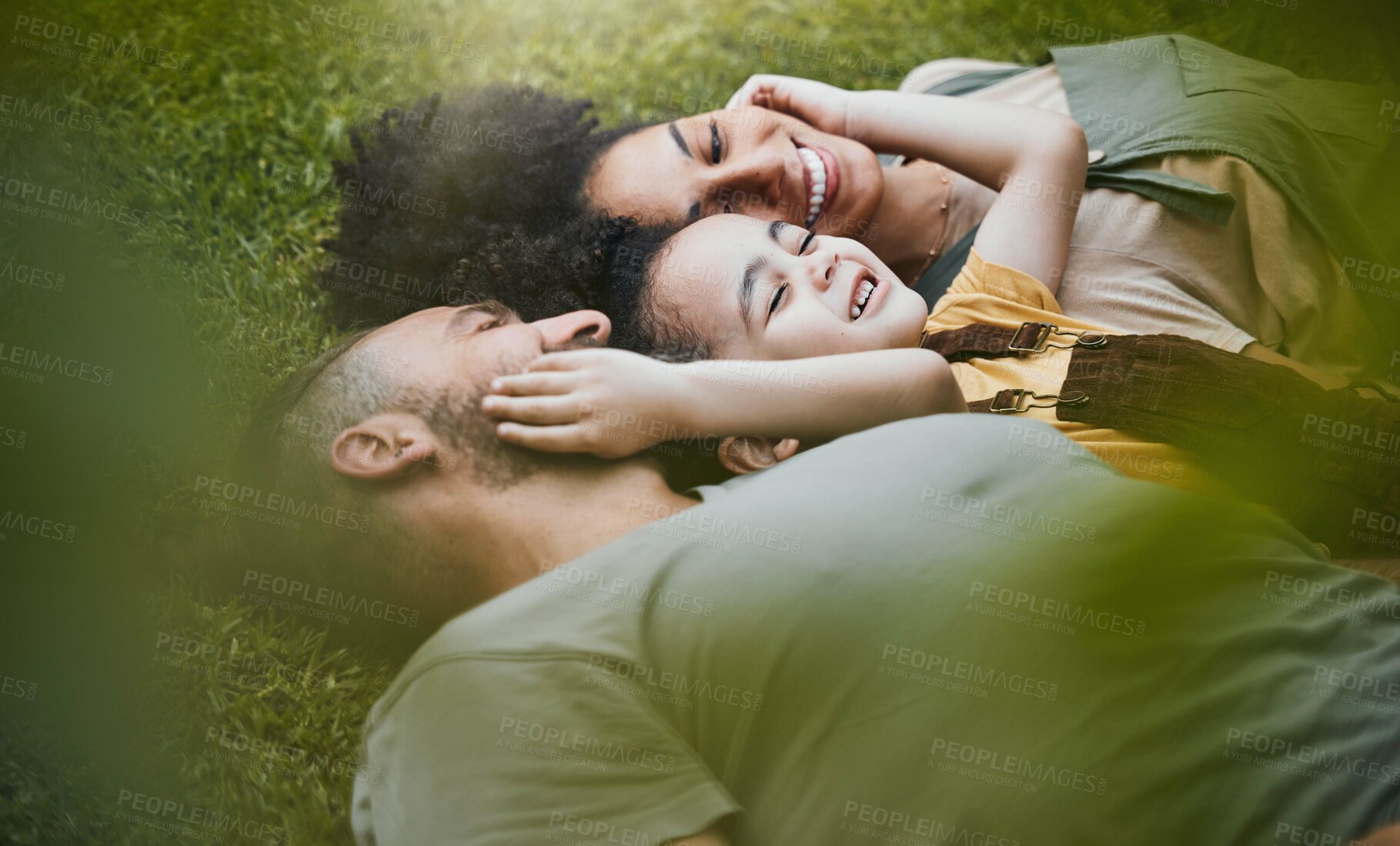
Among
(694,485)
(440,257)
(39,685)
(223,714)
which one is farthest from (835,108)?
(39,685)

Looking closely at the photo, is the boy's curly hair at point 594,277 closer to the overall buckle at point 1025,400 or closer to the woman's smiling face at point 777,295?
the woman's smiling face at point 777,295

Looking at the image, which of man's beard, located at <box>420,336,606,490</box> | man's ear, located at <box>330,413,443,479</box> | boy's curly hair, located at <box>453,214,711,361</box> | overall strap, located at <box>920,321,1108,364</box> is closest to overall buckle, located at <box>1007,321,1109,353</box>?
overall strap, located at <box>920,321,1108,364</box>

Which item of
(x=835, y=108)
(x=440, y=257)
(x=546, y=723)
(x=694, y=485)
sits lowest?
(x=546, y=723)

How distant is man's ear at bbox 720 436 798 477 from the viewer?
4.00 ft

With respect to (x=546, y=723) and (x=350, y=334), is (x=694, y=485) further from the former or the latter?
(x=350, y=334)

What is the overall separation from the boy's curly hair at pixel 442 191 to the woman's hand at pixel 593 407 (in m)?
0.29

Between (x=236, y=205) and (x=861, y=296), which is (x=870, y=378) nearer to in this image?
(x=861, y=296)

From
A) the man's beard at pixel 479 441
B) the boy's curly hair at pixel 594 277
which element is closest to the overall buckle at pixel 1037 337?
the boy's curly hair at pixel 594 277

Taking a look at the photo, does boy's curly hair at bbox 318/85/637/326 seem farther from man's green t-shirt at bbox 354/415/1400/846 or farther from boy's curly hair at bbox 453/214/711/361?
man's green t-shirt at bbox 354/415/1400/846

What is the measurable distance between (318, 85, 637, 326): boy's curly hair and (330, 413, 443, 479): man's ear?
0.90 ft

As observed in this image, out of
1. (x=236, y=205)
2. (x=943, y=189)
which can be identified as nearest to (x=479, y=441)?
(x=236, y=205)

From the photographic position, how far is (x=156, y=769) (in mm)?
1174

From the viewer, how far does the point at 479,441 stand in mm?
1173

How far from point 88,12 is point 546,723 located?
4.82ft
